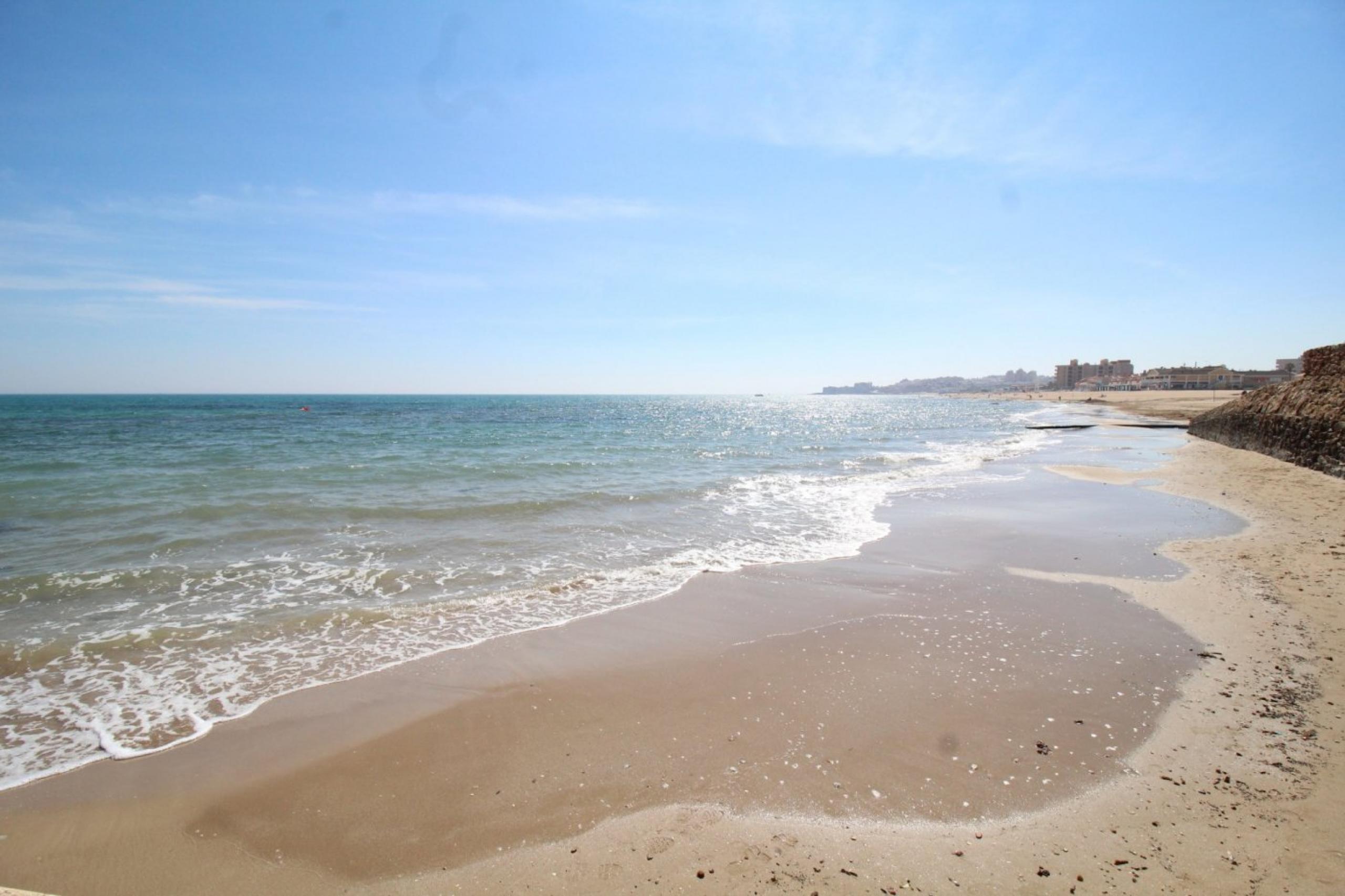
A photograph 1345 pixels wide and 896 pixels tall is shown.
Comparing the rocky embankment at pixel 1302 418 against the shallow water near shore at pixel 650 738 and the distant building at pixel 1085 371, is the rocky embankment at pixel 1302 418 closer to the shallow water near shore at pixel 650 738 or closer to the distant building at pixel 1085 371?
the shallow water near shore at pixel 650 738

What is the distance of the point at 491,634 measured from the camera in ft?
21.8

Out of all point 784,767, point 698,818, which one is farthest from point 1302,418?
point 698,818

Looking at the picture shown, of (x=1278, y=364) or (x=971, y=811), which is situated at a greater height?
(x=1278, y=364)

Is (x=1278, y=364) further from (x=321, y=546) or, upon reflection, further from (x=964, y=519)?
(x=321, y=546)

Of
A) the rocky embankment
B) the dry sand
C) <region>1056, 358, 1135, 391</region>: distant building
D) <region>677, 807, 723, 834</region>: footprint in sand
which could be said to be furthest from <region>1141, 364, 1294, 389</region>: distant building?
<region>677, 807, 723, 834</region>: footprint in sand

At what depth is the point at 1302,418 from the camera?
712 inches

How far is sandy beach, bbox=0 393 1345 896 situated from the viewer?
314 centimetres

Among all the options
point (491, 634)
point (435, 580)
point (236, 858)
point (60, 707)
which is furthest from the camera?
point (435, 580)

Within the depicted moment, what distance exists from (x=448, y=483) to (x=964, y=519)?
13.8m

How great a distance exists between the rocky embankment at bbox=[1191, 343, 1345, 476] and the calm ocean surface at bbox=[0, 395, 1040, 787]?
8.26 metres

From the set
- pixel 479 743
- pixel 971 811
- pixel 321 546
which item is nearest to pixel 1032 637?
pixel 971 811

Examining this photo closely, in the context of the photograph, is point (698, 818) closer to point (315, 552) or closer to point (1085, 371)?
point (315, 552)

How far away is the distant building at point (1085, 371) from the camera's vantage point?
17300 centimetres

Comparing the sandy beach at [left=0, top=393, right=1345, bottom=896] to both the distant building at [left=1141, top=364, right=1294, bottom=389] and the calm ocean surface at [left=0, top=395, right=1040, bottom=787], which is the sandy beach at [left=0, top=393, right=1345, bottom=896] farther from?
the distant building at [left=1141, top=364, right=1294, bottom=389]
